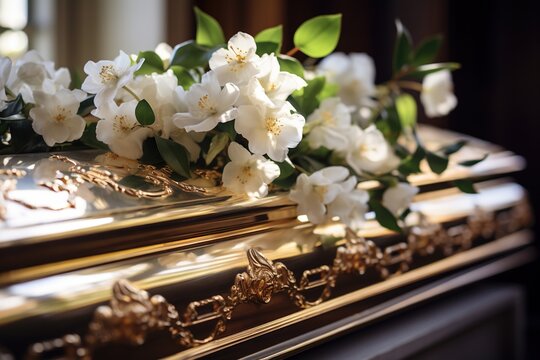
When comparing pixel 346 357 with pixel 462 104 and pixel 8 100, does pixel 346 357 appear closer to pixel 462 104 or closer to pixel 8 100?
pixel 8 100

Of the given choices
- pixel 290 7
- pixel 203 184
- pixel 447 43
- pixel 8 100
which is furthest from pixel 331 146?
pixel 447 43

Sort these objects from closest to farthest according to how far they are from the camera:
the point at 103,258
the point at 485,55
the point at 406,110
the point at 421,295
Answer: the point at 103,258, the point at 421,295, the point at 406,110, the point at 485,55

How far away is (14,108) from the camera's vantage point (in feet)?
1.95

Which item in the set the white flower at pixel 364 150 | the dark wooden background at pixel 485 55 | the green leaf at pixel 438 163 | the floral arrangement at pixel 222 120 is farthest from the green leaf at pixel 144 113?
the dark wooden background at pixel 485 55

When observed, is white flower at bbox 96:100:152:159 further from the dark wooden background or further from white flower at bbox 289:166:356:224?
the dark wooden background

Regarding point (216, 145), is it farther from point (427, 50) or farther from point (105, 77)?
point (427, 50)

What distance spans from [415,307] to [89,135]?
425 millimetres

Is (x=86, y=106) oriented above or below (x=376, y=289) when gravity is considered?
above

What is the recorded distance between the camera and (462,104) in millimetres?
1645

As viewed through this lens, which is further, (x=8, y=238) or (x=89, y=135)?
(x=89, y=135)

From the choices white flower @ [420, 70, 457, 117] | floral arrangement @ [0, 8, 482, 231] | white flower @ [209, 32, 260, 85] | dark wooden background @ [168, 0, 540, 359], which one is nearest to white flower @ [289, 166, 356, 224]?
floral arrangement @ [0, 8, 482, 231]

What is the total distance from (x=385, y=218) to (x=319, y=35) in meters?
0.20

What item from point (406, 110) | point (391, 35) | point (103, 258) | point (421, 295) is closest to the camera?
point (103, 258)

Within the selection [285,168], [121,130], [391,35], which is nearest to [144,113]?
[121,130]
